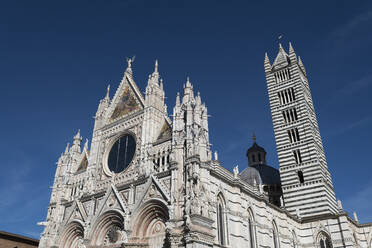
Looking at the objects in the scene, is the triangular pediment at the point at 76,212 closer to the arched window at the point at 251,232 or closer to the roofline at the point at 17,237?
the roofline at the point at 17,237

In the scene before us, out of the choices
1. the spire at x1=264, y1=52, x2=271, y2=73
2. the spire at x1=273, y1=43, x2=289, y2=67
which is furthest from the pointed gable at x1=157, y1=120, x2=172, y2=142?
the spire at x1=273, y1=43, x2=289, y2=67

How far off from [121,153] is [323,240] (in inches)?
794

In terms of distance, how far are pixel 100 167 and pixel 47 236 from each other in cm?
667

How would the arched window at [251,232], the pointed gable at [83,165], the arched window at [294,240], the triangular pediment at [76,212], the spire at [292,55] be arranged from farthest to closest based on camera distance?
the spire at [292,55]
the arched window at [294,240]
the pointed gable at [83,165]
the triangular pediment at [76,212]
the arched window at [251,232]

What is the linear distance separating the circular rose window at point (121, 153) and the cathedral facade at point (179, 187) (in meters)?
0.10

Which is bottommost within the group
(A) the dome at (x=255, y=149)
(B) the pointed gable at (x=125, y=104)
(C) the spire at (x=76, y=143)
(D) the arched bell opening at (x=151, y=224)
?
(D) the arched bell opening at (x=151, y=224)

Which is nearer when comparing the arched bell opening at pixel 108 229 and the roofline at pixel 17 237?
the arched bell opening at pixel 108 229

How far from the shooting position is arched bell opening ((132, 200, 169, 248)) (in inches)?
819

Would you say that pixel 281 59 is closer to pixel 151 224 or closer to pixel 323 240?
pixel 323 240

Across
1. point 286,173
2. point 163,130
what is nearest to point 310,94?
point 286,173

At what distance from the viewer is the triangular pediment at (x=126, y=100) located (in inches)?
1136

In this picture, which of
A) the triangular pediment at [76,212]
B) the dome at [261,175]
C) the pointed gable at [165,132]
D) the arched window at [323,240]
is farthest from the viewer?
the dome at [261,175]

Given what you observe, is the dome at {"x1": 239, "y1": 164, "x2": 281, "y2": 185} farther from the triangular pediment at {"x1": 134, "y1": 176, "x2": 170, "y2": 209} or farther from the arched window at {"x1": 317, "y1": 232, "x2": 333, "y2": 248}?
the triangular pediment at {"x1": 134, "y1": 176, "x2": 170, "y2": 209}

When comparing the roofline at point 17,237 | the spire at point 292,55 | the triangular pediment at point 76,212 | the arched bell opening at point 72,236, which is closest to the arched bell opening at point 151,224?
the triangular pediment at point 76,212
